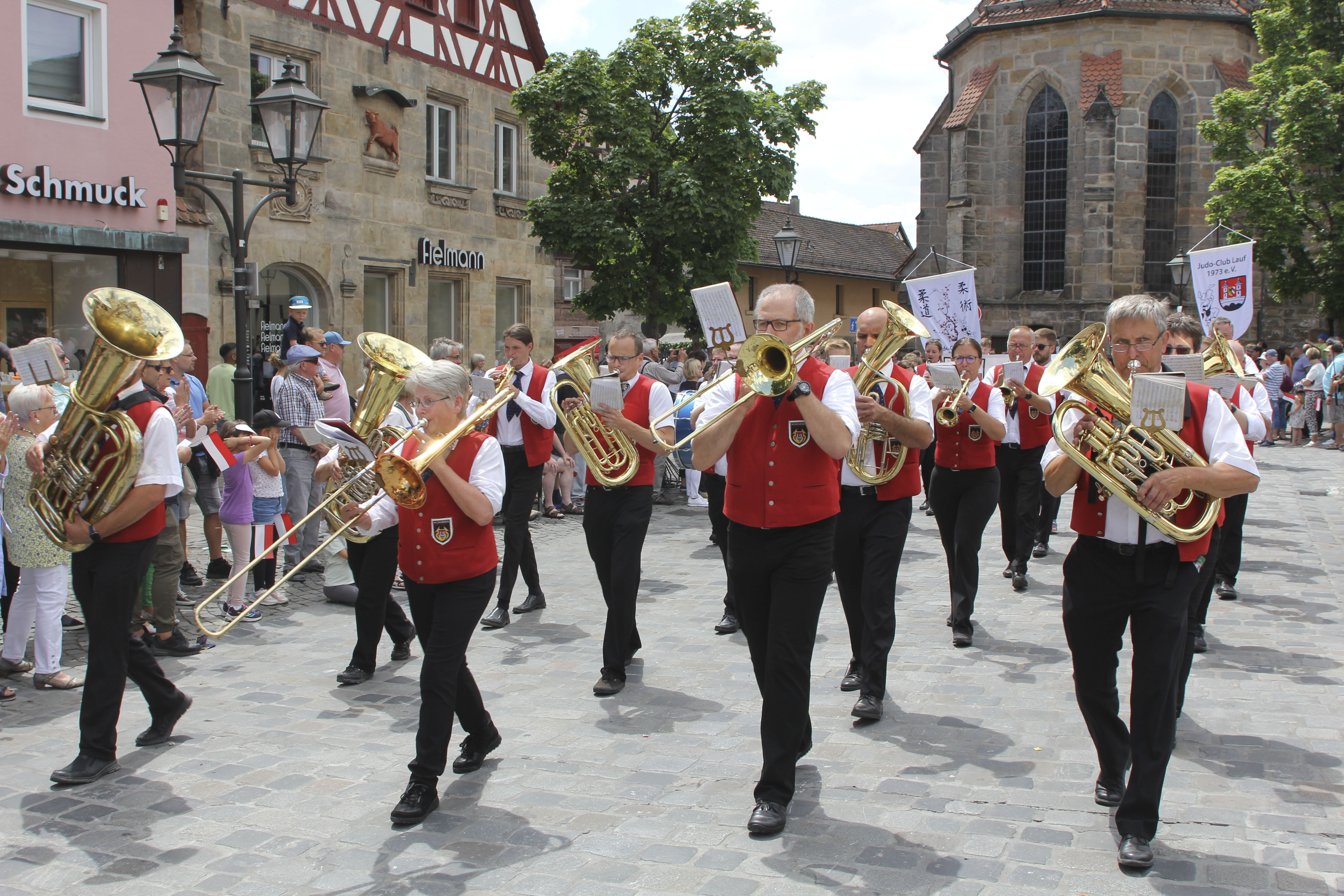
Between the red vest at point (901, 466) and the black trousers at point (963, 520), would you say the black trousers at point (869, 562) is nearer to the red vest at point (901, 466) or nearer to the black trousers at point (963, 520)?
the red vest at point (901, 466)

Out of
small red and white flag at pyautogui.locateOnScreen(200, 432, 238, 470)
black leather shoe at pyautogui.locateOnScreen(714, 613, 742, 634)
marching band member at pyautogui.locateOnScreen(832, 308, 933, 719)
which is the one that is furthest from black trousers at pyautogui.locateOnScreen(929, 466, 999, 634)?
small red and white flag at pyautogui.locateOnScreen(200, 432, 238, 470)

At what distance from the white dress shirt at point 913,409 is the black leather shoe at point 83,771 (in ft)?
12.2

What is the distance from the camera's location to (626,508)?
22.0 feet

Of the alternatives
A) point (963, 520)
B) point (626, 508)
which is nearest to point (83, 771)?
point (626, 508)

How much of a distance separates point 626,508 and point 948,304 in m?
7.09

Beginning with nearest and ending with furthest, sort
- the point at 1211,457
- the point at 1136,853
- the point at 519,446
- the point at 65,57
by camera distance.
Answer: the point at 1136,853 < the point at 1211,457 < the point at 519,446 < the point at 65,57

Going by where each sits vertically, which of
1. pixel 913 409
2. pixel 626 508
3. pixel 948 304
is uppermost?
pixel 948 304

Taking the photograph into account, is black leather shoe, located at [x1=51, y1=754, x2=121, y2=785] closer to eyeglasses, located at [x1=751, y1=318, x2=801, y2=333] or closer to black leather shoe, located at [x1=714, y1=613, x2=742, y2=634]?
eyeglasses, located at [x1=751, y1=318, x2=801, y2=333]

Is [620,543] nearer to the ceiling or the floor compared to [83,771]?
nearer to the ceiling

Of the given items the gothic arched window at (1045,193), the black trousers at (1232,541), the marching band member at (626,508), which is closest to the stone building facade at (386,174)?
the marching band member at (626,508)

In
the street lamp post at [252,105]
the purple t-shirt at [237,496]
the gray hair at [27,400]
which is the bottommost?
the purple t-shirt at [237,496]

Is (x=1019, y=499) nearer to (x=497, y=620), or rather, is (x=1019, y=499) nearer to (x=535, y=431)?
(x=535, y=431)

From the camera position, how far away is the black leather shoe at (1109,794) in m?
4.44

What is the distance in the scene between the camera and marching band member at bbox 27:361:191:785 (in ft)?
16.2
